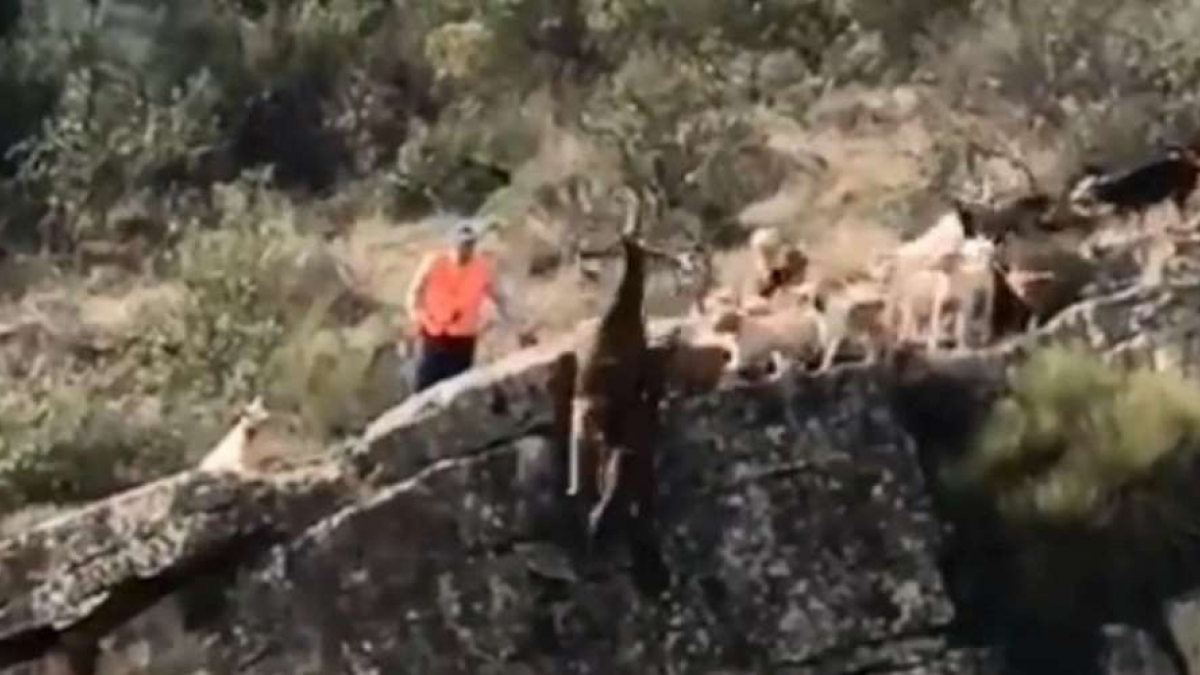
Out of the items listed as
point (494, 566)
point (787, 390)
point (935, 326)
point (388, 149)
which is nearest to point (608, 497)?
point (494, 566)

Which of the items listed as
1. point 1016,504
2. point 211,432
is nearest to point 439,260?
point 1016,504

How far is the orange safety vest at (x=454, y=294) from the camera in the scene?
13180 mm

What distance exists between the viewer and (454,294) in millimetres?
13219

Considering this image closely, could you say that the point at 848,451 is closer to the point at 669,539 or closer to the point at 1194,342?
the point at 669,539

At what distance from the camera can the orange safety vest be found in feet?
43.2

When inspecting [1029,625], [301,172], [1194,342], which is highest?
[301,172]

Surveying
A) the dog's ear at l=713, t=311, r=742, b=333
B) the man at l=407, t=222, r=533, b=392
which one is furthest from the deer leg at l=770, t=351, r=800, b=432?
the man at l=407, t=222, r=533, b=392

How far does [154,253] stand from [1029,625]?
33.7 ft

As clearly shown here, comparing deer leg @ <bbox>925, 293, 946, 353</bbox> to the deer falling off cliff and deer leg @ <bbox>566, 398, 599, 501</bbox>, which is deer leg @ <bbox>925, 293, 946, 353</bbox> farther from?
deer leg @ <bbox>566, 398, 599, 501</bbox>

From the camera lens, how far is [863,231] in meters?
18.1

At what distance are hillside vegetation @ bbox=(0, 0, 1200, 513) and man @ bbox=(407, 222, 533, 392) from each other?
5.05ft

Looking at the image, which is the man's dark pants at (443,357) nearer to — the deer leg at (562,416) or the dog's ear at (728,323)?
the deer leg at (562,416)

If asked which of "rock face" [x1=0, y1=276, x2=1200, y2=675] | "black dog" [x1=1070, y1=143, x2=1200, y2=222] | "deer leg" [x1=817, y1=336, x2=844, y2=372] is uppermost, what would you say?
"black dog" [x1=1070, y1=143, x2=1200, y2=222]

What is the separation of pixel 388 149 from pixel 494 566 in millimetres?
11441
